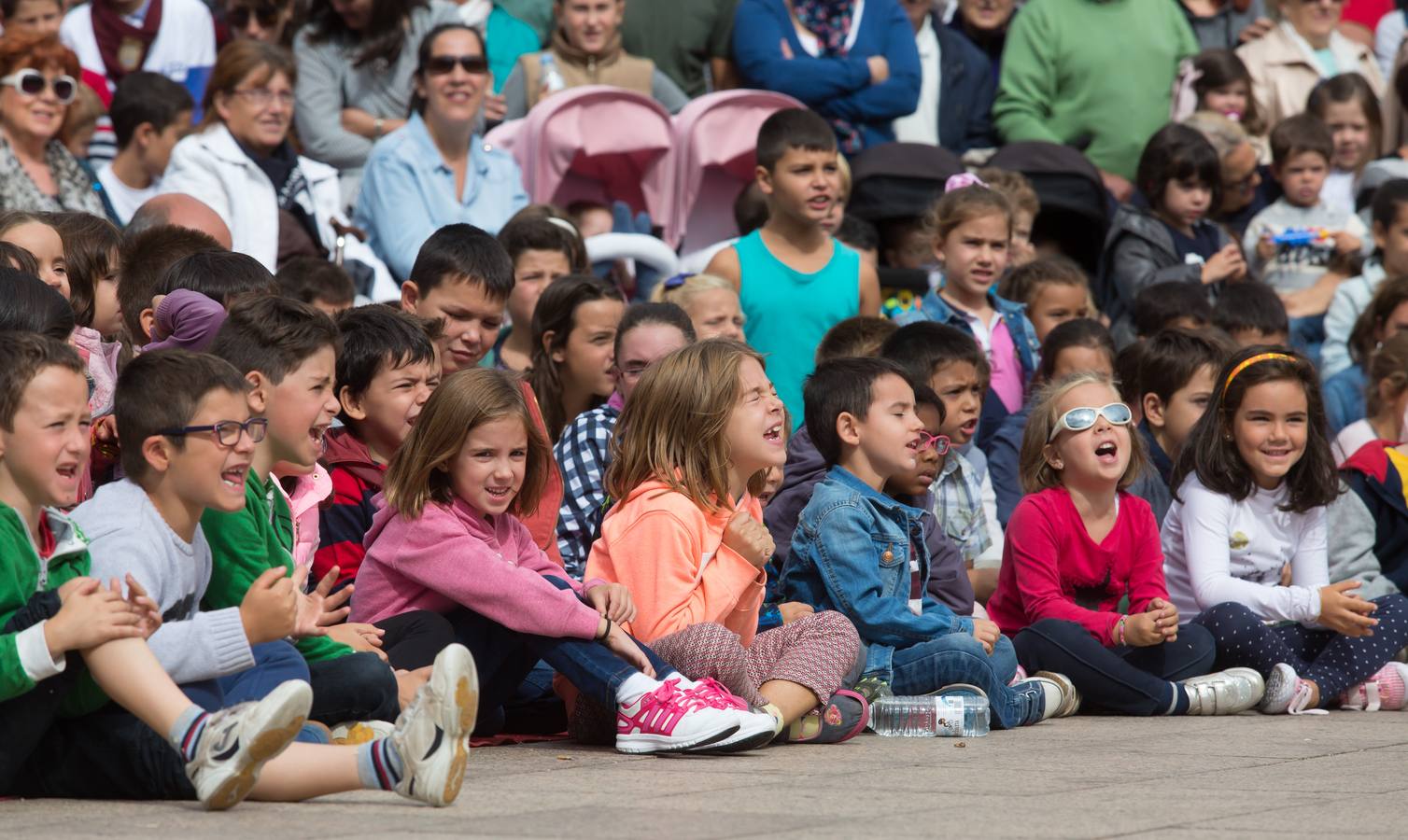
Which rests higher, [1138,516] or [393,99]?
[393,99]

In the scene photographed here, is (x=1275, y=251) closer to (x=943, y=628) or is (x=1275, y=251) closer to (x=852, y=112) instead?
(x=852, y=112)

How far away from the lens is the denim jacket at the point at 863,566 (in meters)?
5.61

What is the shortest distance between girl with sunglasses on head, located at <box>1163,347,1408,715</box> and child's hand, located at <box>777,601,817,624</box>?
1555 millimetres

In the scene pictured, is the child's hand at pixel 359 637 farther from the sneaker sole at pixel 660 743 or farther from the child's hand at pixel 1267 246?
the child's hand at pixel 1267 246

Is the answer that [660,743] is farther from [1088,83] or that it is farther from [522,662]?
[1088,83]

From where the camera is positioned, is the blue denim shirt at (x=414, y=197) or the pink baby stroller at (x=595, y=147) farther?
the pink baby stroller at (x=595, y=147)

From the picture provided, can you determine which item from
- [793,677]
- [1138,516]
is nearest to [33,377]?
[793,677]

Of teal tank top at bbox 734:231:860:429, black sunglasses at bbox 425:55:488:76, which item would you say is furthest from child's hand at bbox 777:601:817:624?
black sunglasses at bbox 425:55:488:76

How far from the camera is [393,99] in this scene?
9.57 meters

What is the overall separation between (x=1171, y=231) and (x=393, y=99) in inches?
156

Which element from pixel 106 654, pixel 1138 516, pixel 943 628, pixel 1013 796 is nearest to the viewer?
pixel 106 654

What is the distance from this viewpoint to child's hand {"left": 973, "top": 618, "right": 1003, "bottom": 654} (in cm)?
591

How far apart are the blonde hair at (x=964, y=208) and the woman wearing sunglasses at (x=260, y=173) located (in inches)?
94.0

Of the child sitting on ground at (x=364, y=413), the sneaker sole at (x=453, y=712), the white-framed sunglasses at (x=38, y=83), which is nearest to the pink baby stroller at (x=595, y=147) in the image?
the white-framed sunglasses at (x=38, y=83)
